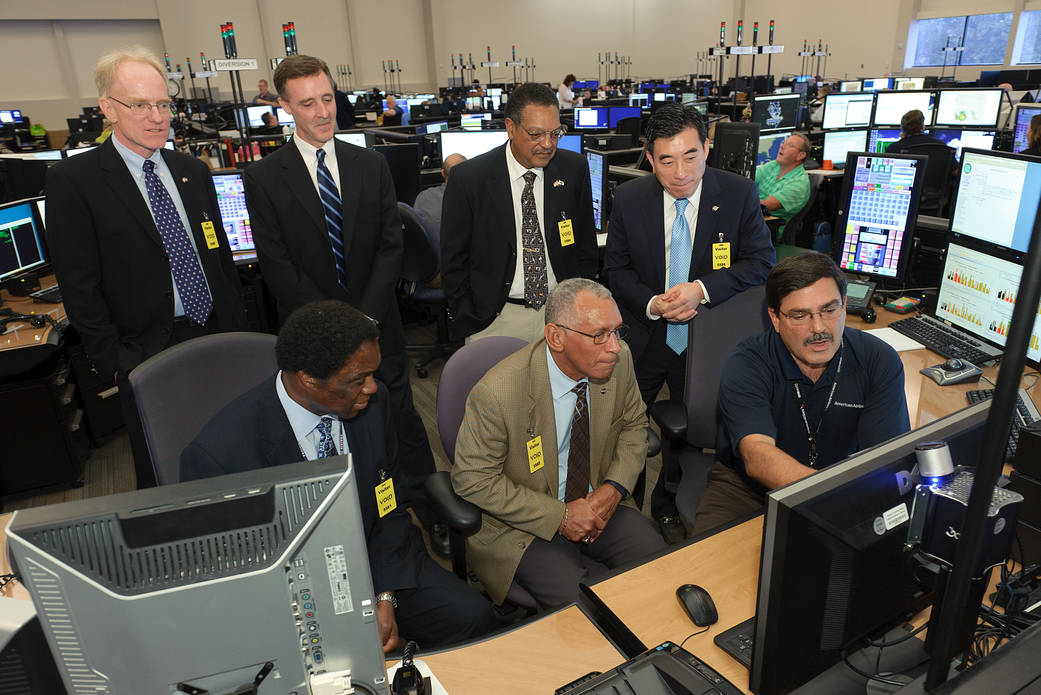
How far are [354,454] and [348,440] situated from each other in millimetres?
42

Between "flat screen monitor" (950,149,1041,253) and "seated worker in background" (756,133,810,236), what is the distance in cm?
221

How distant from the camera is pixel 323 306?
1.49m

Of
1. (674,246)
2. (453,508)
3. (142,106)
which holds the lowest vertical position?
(453,508)

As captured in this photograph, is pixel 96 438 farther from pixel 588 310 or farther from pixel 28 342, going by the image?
pixel 588 310

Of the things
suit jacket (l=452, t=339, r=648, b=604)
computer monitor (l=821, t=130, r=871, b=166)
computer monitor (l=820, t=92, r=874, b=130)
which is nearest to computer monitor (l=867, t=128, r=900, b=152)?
computer monitor (l=821, t=130, r=871, b=166)

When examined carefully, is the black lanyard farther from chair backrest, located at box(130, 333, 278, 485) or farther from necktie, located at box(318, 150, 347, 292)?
necktie, located at box(318, 150, 347, 292)

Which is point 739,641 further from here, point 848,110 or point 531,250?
point 848,110

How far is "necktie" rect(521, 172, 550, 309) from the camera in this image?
2.67 meters

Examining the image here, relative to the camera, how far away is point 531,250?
8.81 ft

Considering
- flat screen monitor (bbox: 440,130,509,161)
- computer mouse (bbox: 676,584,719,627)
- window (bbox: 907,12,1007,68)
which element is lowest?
computer mouse (bbox: 676,584,719,627)

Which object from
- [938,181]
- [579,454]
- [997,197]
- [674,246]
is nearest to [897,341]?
[997,197]

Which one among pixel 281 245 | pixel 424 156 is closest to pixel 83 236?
pixel 281 245

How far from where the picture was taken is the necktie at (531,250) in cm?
267

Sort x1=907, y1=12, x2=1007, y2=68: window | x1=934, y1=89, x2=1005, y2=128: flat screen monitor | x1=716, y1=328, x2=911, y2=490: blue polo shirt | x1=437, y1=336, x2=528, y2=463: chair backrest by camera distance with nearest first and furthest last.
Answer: x1=716, y1=328, x2=911, y2=490: blue polo shirt
x1=437, y1=336, x2=528, y2=463: chair backrest
x1=934, y1=89, x2=1005, y2=128: flat screen monitor
x1=907, y1=12, x2=1007, y2=68: window
